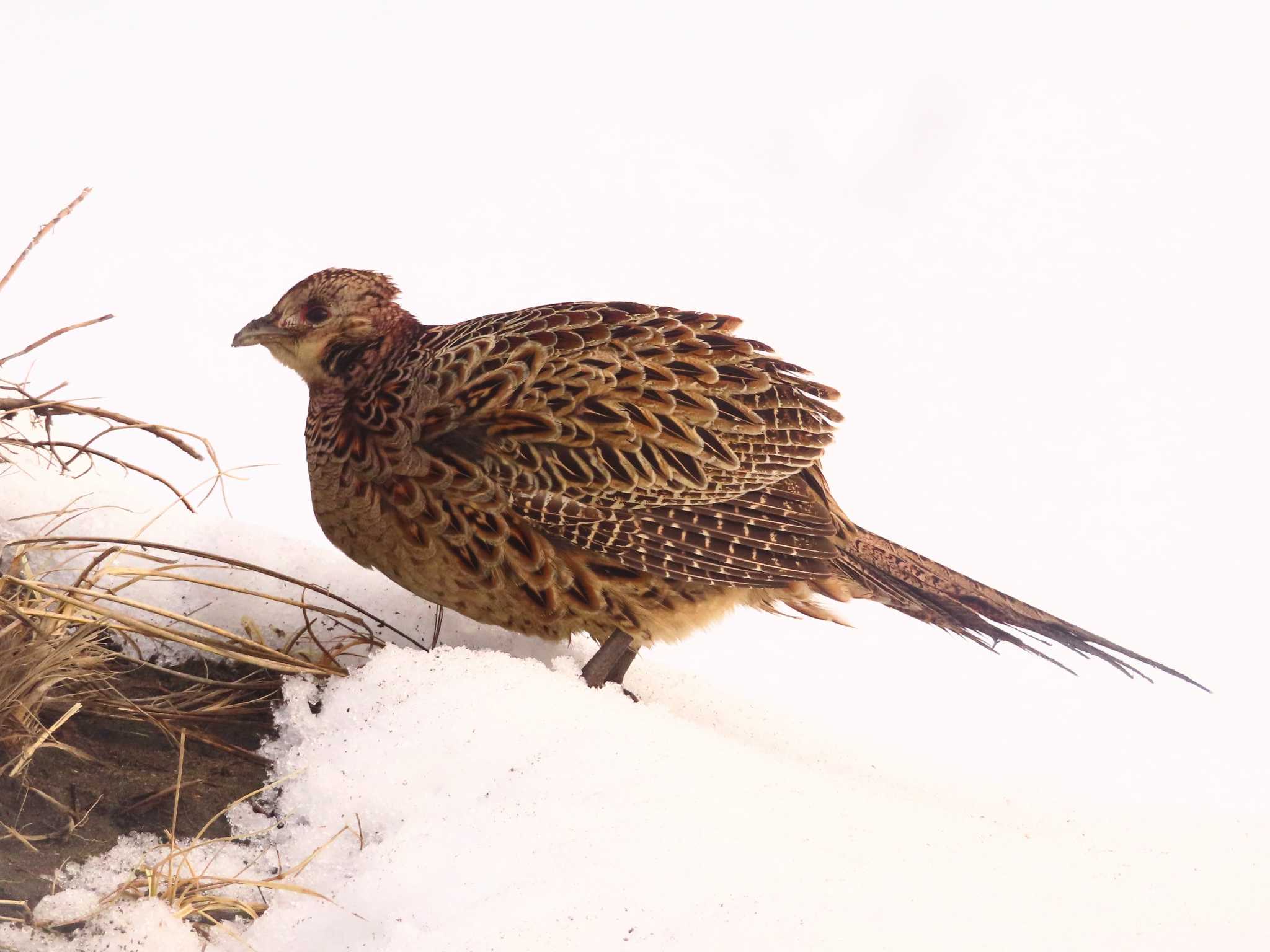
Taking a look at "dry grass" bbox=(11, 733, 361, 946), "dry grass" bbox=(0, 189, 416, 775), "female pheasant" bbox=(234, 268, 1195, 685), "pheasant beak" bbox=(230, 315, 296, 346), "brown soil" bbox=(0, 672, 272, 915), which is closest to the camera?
"dry grass" bbox=(11, 733, 361, 946)

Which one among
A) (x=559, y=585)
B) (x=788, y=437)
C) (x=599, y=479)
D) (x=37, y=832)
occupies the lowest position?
(x=37, y=832)

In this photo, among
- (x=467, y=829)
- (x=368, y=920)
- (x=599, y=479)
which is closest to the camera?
(x=368, y=920)

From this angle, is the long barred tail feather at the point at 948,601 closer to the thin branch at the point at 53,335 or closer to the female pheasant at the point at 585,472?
the female pheasant at the point at 585,472

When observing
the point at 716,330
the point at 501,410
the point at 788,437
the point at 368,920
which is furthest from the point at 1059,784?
the point at 368,920

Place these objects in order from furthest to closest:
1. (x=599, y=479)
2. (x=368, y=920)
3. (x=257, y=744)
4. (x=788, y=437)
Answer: (x=788, y=437) → (x=599, y=479) → (x=257, y=744) → (x=368, y=920)

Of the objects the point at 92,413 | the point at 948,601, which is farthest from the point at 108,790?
the point at 948,601

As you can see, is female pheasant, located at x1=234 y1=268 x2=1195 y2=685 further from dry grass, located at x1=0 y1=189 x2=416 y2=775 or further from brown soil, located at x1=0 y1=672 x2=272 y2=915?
brown soil, located at x1=0 y1=672 x2=272 y2=915

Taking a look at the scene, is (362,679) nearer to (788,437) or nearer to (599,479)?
(599,479)

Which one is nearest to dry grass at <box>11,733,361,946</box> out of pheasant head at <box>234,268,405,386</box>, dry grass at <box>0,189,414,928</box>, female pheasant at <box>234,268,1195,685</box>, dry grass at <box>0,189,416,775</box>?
dry grass at <box>0,189,414,928</box>
